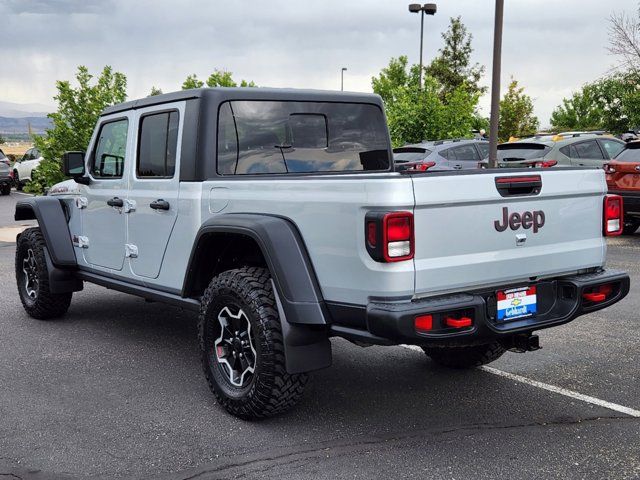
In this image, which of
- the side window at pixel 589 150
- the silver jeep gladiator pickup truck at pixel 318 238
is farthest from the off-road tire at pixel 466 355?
the side window at pixel 589 150

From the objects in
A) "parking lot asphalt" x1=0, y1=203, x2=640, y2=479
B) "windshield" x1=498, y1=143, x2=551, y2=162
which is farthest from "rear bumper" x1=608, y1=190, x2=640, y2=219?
"parking lot asphalt" x1=0, y1=203, x2=640, y2=479

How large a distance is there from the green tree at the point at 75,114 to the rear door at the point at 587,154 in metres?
9.26

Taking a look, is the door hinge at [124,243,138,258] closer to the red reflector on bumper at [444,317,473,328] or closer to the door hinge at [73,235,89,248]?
the door hinge at [73,235,89,248]

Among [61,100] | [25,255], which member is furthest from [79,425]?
[61,100]

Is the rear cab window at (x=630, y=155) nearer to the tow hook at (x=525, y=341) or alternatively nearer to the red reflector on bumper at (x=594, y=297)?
the red reflector on bumper at (x=594, y=297)

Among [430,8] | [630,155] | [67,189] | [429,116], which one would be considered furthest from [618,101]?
[67,189]

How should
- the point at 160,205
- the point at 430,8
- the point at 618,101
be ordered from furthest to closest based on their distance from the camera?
the point at 618,101 < the point at 430,8 < the point at 160,205

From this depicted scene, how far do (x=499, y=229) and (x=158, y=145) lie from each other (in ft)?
8.25

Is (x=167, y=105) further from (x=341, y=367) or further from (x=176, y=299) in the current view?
(x=341, y=367)

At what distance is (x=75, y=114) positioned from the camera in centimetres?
1527

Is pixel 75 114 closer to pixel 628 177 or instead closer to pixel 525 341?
pixel 628 177

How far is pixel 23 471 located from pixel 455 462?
6.91 ft

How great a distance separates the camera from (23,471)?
3660 mm

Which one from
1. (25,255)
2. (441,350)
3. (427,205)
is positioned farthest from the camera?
(25,255)
